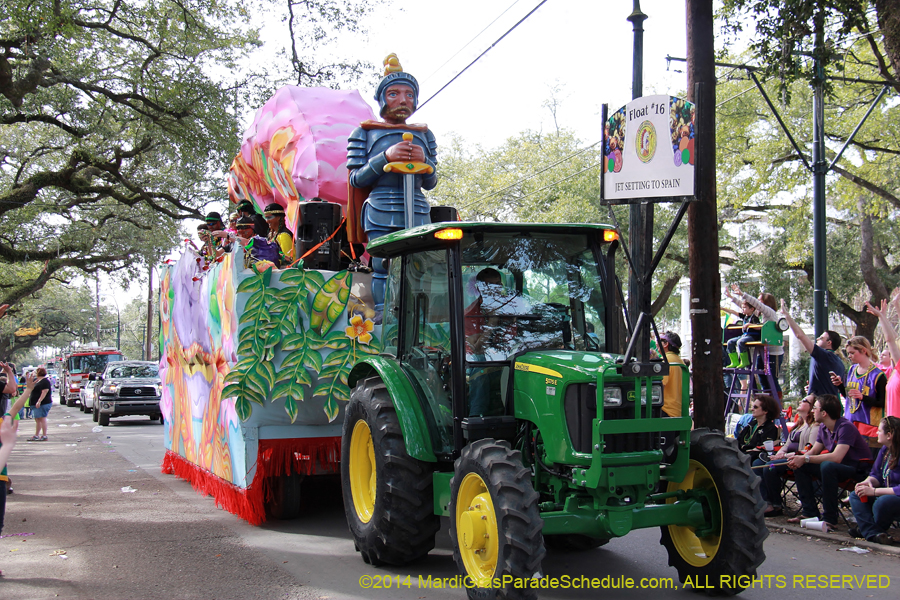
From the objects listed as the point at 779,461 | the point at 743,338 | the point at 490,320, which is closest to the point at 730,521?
the point at 490,320

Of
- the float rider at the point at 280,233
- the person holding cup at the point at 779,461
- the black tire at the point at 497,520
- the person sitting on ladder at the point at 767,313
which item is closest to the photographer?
→ the black tire at the point at 497,520

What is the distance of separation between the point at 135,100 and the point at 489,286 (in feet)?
49.9

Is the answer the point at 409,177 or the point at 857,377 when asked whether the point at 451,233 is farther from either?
the point at 857,377

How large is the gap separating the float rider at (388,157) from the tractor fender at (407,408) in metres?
2.08

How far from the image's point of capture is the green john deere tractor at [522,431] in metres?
4.41

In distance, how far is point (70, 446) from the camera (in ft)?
51.4

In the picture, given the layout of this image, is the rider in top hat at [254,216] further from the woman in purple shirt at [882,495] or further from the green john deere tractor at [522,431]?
the woman in purple shirt at [882,495]

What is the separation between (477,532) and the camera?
A: 4430 millimetres

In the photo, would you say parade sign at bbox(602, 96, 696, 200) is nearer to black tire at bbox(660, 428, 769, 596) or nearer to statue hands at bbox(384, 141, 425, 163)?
black tire at bbox(660, 428, 769, 596)

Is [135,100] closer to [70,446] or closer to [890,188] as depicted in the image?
[70,446]

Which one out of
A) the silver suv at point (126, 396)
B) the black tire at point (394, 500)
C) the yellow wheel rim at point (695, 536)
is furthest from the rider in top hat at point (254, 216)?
the silver suv at point (126, 396)

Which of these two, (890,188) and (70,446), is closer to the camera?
(70,446)

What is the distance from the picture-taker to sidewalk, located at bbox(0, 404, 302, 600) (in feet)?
17.2

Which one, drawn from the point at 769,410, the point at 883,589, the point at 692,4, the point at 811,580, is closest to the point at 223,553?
the point at 811,580
